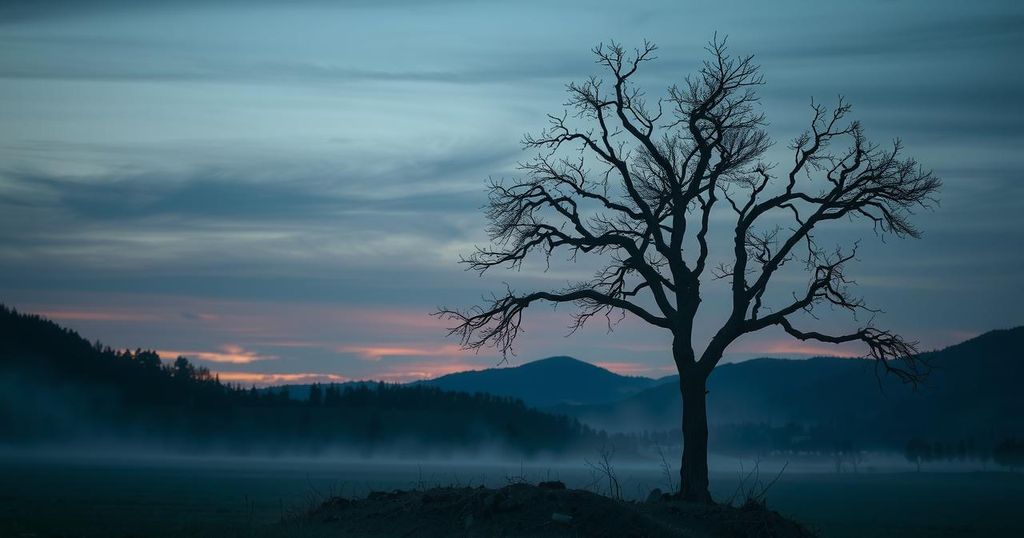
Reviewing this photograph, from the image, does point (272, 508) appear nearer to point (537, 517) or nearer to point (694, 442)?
point (694, 442)

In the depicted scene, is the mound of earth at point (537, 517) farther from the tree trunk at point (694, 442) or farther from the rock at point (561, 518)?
the tree trunk at point (694, 442)

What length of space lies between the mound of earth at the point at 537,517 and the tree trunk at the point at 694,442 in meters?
2.51

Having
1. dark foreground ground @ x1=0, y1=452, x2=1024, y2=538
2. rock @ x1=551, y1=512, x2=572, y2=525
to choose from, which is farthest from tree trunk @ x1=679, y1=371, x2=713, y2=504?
rock @ x1=551, y1=512, x2=572, y2=525

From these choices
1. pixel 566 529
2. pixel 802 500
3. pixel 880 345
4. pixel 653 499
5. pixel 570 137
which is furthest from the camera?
pixel 802 500

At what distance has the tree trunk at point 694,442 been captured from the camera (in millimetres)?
22359

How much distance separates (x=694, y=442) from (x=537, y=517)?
6.14 m

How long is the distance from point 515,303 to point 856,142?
9.00 m

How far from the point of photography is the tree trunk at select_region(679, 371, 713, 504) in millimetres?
22359

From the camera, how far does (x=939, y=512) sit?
82.8 meters

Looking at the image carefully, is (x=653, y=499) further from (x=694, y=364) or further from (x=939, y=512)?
(x=939, y=512)

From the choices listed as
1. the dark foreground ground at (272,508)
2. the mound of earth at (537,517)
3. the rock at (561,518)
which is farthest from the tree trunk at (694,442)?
the rock at (561,518)

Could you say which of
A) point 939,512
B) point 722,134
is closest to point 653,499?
point 722,134

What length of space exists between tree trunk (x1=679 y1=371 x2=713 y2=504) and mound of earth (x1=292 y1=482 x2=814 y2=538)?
2.51 meters

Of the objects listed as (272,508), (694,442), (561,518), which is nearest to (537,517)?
(561,518)
